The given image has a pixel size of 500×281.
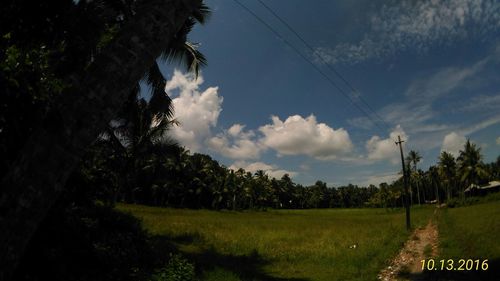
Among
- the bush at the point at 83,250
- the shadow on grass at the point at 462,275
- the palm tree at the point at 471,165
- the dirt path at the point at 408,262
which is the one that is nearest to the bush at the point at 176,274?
the bush at the point at 83,250

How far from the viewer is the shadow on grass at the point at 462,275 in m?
9.64

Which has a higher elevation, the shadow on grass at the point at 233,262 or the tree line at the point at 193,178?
the tree line at the point at 193,178

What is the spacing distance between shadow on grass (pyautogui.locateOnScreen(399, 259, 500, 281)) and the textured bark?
1039cm

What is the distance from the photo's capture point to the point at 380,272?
1198 cm

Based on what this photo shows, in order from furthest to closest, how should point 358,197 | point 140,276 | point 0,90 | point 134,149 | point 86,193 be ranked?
1. point 358,197
2. point 134,149
3. point 86,193
4. point 140,276
5. point 0,90

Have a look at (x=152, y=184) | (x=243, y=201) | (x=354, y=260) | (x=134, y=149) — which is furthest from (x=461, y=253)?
(x=243, y=201)

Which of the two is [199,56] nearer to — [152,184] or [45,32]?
[45,32]

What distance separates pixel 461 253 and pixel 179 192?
65.2 meters

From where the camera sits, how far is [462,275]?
10180 millimetres
